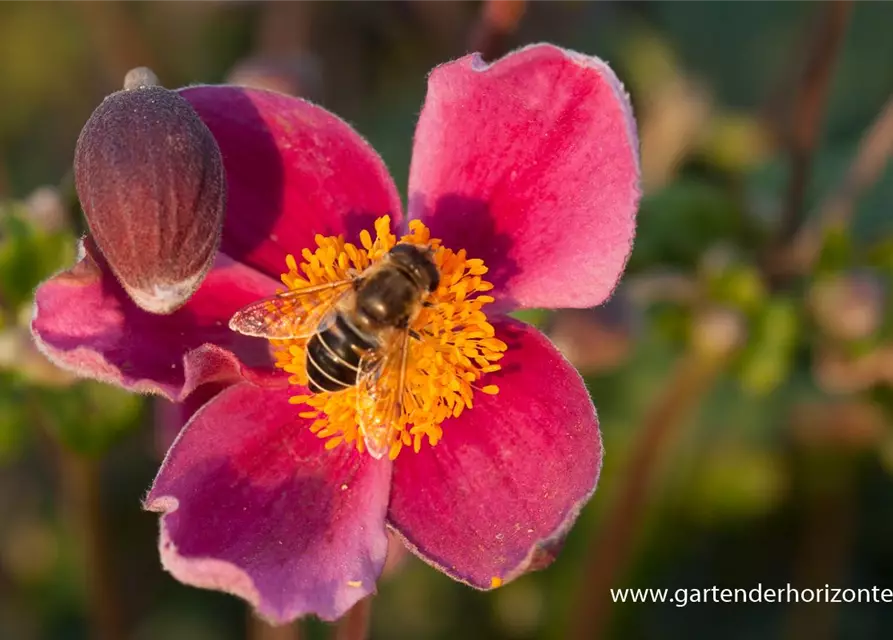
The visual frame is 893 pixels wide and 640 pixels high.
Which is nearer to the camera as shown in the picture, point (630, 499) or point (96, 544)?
point (96, 544)

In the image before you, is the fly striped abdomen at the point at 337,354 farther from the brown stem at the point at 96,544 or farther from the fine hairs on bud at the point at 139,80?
the brown stem at the point at 96,544

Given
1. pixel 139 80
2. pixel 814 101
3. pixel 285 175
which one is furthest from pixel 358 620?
pixel 814 101

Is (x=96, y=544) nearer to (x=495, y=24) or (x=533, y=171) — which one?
(x=533, y=171)

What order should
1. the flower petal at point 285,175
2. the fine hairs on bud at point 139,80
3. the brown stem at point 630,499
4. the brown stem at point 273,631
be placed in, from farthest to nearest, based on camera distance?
the brown stem at point 630,499 → the brown stem at point 273,631 → the flower petal at point 285,175 → the fine hairs on bud at point 139,80


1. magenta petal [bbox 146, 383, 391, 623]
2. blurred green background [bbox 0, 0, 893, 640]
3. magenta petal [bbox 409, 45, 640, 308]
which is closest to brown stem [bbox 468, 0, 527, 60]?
blurred green background [bbox 0, 0, 893, 640]

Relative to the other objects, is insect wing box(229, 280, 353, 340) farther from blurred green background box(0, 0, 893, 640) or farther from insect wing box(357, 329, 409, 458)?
blurred green background box(0, 0, 893, 640)

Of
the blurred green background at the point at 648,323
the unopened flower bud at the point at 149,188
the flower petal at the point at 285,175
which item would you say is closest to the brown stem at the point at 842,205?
the blurred green background at the point at 648,323
